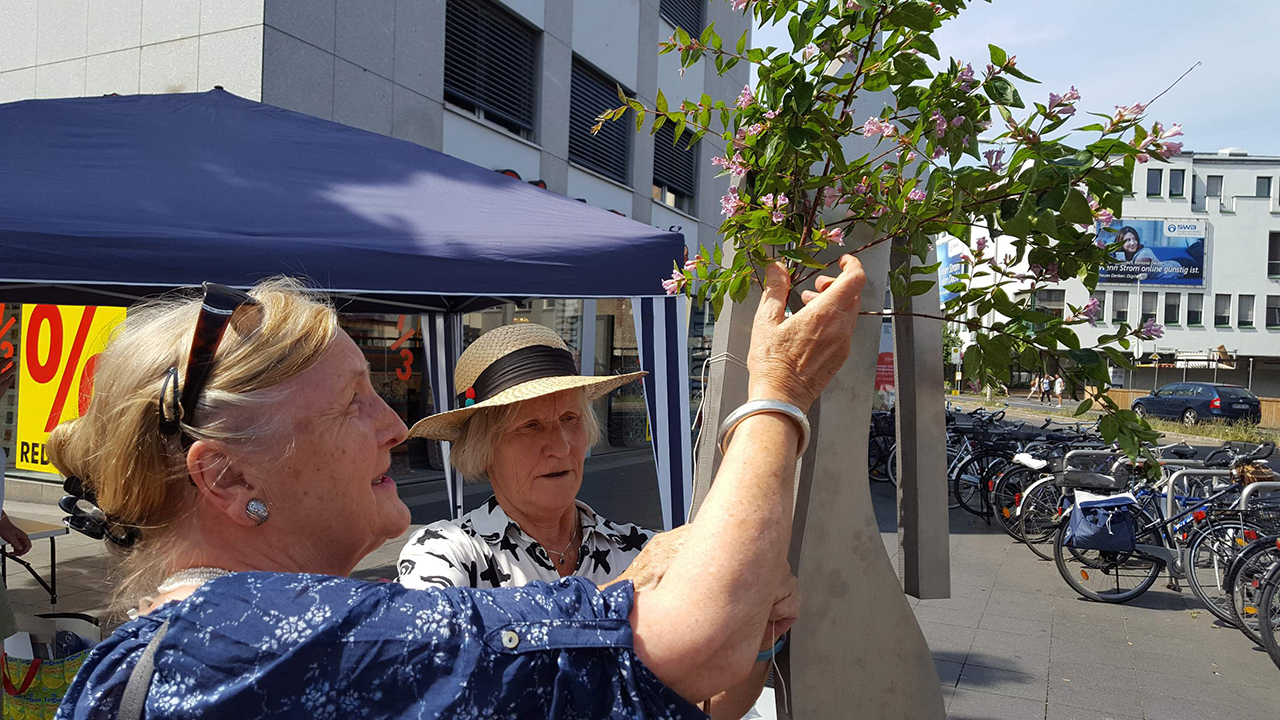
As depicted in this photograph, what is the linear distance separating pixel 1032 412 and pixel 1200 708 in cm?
3283

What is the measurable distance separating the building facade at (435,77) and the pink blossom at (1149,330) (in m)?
3.07

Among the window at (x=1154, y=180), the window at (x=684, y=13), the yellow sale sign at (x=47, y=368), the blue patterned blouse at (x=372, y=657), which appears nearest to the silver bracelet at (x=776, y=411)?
the blue patterned blouse at (x=372, y=657)

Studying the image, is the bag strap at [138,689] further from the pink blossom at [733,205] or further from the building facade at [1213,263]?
the building facade at [1213,263]

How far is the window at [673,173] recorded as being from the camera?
1582 cm

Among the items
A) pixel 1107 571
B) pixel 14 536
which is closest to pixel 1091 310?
pixel 14 536

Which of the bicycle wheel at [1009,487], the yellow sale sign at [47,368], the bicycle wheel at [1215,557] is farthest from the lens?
the bicycle wheel at [1009,487]

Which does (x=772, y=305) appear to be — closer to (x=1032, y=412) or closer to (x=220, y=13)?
(x=220, y=13)

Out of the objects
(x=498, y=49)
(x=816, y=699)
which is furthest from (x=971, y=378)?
(x=498, y=49)

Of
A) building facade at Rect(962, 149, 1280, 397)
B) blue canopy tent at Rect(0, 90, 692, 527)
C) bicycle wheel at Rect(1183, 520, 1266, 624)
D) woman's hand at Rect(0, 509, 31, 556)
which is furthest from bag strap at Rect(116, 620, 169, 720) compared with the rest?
building facade at Rect(962, 149, 1280, 397)

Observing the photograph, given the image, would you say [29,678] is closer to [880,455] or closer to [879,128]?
[879,128]

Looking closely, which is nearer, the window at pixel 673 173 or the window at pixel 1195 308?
the window at pixel 673 173

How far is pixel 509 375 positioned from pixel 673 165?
1486 cm

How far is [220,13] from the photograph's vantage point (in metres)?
8.09

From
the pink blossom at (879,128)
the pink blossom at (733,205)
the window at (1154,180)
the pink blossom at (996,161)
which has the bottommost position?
the pink blossom at (733,205)
